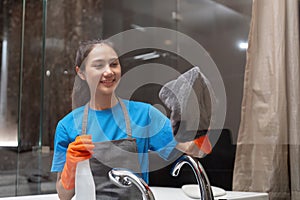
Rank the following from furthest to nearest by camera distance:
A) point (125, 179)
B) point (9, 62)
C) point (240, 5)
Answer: point (9, 62) → point (240, 5) → point (125, 179)

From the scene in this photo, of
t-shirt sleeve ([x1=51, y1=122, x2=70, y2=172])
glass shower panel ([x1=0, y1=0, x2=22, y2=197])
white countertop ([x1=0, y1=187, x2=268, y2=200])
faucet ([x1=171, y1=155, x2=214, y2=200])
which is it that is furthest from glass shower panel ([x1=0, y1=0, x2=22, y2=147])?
faucet ([x1=171, y1=155, x2=214, y2=200])

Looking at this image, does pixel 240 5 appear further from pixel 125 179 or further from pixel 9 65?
pixel 9 65

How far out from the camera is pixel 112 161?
34.6 inches

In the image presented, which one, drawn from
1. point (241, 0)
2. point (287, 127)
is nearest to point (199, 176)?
point (287, 127)

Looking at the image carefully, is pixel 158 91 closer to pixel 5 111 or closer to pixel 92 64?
pixel 92 64

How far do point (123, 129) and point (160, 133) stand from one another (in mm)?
106

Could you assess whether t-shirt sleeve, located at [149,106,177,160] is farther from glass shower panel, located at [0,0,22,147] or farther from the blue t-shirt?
glass shower panel, located at [0,0,22,147]

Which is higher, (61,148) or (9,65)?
(9,65)

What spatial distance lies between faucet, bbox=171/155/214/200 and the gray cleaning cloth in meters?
0.23

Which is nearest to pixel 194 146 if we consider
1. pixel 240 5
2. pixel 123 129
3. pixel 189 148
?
pixel 189 148

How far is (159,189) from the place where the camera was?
50.1 inches

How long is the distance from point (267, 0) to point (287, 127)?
0.36 metres

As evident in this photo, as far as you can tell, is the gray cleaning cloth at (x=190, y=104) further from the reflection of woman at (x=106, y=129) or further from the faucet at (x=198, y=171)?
the faucet at (x=198, y=171)

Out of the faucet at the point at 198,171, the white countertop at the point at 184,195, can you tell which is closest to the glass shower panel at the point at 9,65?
the white countertop at the point at 184,195
